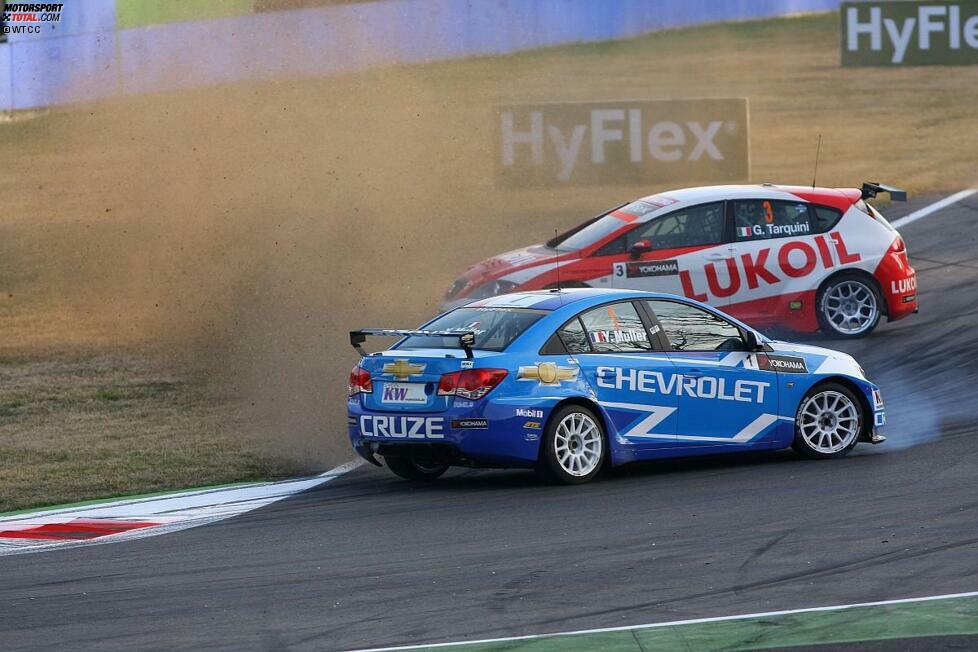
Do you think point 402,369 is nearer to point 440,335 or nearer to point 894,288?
point 440,335

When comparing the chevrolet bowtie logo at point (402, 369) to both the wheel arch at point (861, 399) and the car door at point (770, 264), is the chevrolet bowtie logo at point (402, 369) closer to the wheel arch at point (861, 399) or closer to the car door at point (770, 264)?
the wheel arch at point (861, 399)

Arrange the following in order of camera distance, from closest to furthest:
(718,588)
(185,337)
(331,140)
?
(718,588), (185,337), (331,140)

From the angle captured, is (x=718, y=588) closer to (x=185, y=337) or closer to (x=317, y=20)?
(x=185, y=337)

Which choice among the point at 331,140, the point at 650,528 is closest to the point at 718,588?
the point at 650,528

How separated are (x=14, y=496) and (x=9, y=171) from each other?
16.6 metres

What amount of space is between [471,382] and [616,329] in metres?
1.14

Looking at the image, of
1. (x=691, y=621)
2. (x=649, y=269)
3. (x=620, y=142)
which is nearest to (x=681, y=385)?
(x=691, y=621)

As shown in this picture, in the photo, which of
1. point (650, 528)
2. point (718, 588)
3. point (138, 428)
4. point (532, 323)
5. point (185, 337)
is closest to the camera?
point (718, 588)

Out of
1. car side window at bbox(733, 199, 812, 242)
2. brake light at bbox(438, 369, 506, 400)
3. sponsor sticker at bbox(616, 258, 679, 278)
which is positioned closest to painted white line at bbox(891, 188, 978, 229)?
car side window at bbox(733, 199, 812, 242)

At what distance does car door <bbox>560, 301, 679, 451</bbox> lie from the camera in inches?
400

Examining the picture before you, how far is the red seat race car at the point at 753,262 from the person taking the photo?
15.0m

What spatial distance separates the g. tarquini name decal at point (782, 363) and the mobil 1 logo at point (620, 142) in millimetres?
12113

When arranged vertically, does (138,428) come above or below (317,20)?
below

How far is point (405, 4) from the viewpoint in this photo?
28.3 metres
